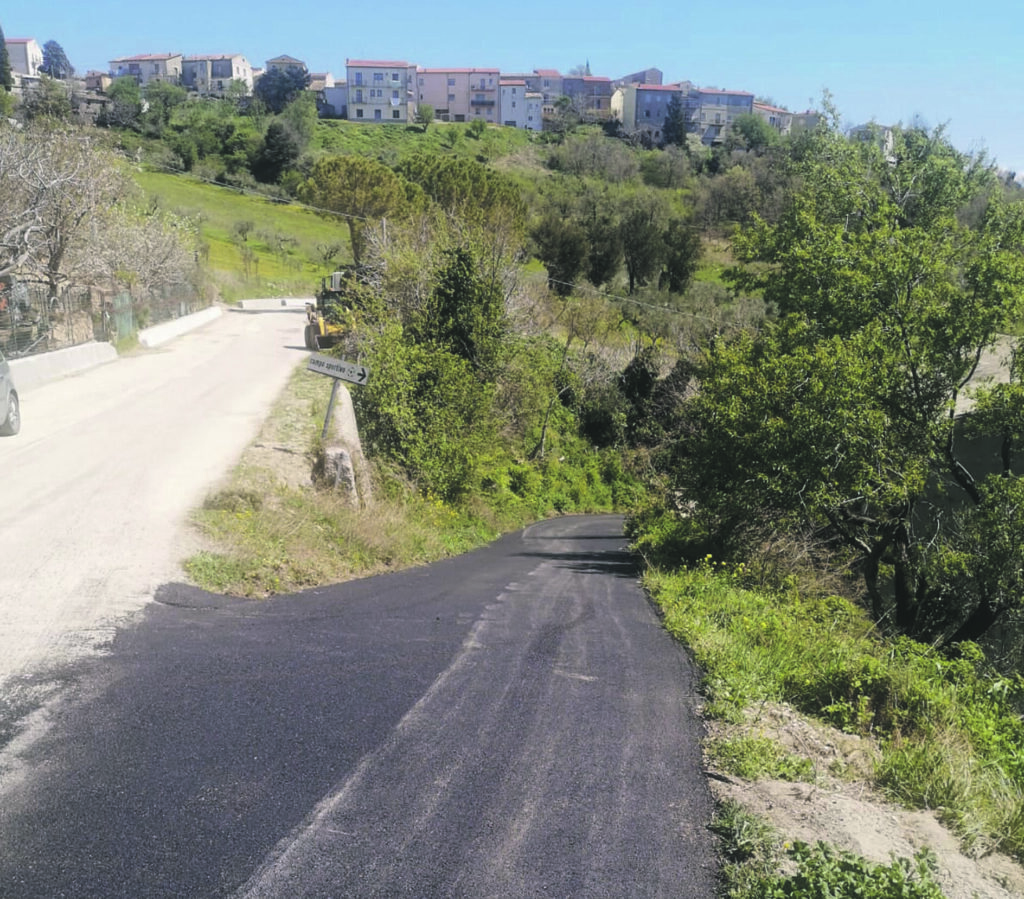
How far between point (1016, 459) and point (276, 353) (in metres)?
24.3

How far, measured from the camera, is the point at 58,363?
72.2 feet

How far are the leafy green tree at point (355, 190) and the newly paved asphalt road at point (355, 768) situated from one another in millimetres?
47689

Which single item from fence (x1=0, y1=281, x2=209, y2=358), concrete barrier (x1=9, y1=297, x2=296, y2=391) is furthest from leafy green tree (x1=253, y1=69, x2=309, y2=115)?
concrete barrier (x1=9, y1=297, x2=296, y2=391)

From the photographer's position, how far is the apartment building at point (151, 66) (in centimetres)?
17562

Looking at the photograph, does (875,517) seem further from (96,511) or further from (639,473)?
(639,473)

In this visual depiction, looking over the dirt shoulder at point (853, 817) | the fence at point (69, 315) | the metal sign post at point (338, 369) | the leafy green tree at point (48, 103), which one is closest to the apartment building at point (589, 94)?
the leafy green tree at point (48, 103)

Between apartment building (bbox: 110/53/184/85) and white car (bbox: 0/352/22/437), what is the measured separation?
611ft

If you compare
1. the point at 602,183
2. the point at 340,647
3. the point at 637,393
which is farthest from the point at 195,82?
the point at 340,647

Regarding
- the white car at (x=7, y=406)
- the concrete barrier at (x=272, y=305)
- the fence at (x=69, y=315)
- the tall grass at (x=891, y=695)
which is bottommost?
the tall grass at (x=891, y=695)

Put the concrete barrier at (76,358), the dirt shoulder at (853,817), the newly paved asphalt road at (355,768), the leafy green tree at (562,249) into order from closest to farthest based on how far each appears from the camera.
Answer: the newly paved asphalt road at (355,768), the dirt shoulder at (853,817), the concrete barrier at (76,358), the leafy green tree at (562,249)

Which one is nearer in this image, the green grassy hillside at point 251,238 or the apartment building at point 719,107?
the green grassy hillside at point 251,238

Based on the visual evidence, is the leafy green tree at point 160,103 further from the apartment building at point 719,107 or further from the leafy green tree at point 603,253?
the apartment building at point 719,107

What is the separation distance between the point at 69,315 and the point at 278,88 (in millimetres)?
135713

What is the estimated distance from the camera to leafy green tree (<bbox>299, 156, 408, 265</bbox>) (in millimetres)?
53219
